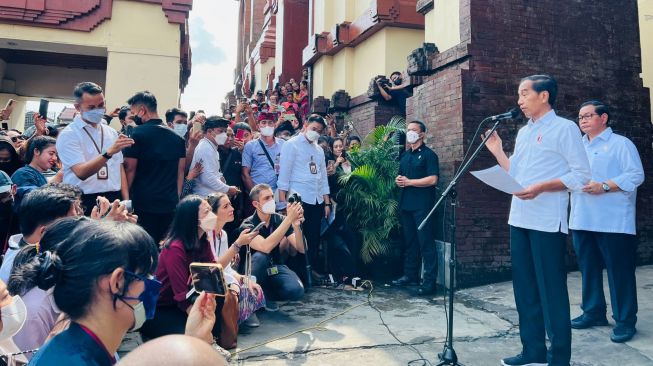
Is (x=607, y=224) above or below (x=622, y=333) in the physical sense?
above

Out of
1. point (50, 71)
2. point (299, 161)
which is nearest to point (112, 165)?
point (299, 161)

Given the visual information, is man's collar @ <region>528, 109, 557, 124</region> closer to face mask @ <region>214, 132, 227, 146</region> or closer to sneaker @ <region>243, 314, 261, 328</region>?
sneaker @ <region>243, 314, 261, 328</region>

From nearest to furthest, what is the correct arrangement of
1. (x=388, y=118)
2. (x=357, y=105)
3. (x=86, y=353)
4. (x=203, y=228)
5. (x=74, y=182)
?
(x=86, y=353) → (x=203, y=228) → (x=74, y=182) → (x=388, y=118) → (x=357, y=105)

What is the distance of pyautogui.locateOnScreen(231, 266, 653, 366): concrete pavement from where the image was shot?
370cm

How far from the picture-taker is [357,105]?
1034 cm

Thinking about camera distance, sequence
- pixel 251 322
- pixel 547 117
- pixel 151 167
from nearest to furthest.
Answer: pixel 547 117, pixel 251 322, pixel 151 167

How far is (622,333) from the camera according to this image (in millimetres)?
3908

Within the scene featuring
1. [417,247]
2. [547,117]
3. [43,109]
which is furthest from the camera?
[43,109]

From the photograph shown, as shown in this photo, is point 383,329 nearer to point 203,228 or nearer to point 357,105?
point 203,228

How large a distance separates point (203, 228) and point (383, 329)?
194 cm

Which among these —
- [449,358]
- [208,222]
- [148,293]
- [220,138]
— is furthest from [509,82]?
[148,293]

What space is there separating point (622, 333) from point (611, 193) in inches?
47.3

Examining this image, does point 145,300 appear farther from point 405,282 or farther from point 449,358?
point 405,282

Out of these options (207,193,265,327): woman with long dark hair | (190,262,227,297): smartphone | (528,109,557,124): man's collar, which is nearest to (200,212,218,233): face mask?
(207,193,265,327): woman with long dark hair
